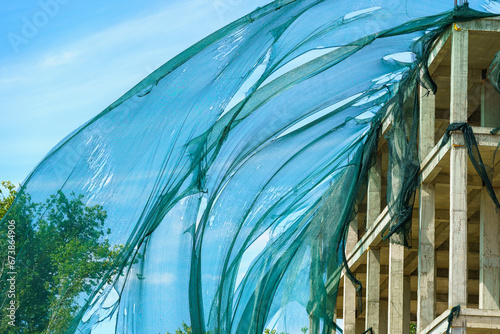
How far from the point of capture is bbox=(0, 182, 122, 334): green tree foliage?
8273 millimetres

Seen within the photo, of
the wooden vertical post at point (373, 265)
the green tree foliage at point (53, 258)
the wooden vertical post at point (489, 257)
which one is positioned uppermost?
the wooden vertical post at point (373, 265)

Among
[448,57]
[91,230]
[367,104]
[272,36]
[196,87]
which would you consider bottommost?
[91,230]

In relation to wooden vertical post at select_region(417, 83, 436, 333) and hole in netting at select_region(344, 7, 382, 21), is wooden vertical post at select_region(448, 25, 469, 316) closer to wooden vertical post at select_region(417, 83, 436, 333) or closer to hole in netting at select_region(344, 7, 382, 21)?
wooden vertical post at select_region(417, 83, 436, 333)

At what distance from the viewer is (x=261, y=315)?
12344 millimetres

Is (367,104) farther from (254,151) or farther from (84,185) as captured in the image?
(84,185)

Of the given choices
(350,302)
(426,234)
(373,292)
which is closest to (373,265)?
(373,292)

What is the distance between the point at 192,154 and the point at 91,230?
1756 millimetres

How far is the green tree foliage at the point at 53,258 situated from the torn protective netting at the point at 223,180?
0.05ft

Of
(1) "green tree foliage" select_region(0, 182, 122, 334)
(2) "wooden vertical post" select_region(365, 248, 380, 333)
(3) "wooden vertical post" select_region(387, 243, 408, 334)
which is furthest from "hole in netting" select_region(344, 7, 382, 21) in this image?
(2) "wooden vertical post" select_region(365, 248, 380, 333)

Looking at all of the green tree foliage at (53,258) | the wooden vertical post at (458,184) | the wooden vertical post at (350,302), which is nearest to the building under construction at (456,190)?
the wooden vertical post at (458,184)

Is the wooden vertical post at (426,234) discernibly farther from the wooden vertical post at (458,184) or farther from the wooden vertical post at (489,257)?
the wooden vertical post at (489,257)

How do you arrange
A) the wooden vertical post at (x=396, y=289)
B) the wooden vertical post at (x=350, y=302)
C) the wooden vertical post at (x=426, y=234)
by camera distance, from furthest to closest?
the wooden vertical post at (x=350, y=302) → the wooden vertical post at (x=396, y=289) → the wooden vertical post at (x=426, y=234)

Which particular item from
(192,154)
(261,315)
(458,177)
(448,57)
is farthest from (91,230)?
(448,57)

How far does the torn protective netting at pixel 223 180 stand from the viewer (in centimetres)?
872
